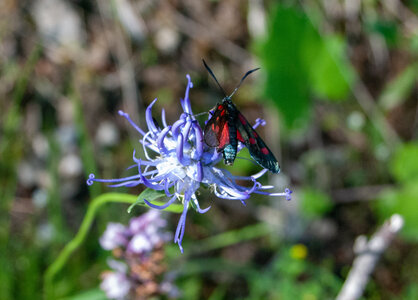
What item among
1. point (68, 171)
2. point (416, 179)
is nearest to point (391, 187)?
point (416, 179)

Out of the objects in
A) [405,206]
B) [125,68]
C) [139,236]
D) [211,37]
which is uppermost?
[211,37]

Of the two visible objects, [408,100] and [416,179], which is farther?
[408,100]

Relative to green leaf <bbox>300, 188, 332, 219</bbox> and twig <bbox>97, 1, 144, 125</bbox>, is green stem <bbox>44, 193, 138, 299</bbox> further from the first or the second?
green leaf <bbox>300, 188, 332, 219</bbox>

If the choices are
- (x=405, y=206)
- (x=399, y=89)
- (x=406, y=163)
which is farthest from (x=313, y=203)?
(x=399, y=89)

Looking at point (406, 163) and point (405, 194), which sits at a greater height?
point (406, 163)

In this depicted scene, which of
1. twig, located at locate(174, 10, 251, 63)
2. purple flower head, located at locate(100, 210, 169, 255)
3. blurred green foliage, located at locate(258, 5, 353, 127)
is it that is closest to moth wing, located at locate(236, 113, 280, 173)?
purple flower head, located at locate(100, 210, 169, 255)

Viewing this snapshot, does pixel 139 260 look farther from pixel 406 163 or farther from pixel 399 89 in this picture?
pixel 399 89

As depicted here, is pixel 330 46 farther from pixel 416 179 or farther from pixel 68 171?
pixel 68 171
